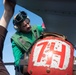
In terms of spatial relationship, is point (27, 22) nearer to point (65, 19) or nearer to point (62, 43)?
point (65, 19)

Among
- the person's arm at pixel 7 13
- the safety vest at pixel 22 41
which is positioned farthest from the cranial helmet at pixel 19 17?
the person's arm at pixel 7 13

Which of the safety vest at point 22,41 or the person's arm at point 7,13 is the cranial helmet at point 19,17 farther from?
the person's arm at point 7,13

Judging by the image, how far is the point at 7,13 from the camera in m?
2.49

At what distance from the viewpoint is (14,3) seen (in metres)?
2.81

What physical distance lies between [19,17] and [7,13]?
2.30 feet

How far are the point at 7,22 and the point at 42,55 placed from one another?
41 cm

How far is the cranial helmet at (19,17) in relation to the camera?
3201mm

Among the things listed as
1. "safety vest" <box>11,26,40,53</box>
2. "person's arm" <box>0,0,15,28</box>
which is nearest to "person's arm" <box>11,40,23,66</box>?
"safety vest" <box>11,26,40,53</box>

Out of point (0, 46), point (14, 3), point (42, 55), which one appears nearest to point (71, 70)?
point (42, 55)

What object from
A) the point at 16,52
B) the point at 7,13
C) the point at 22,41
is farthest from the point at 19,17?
the point at 7,13

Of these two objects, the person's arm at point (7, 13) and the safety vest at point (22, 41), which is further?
the safety vest at point (22, 41)

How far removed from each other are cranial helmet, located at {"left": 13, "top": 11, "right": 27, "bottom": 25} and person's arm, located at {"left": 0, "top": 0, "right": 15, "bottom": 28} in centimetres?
45

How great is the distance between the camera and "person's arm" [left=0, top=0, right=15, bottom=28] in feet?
7.42

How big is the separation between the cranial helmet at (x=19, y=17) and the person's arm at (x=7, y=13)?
1.49 feet
